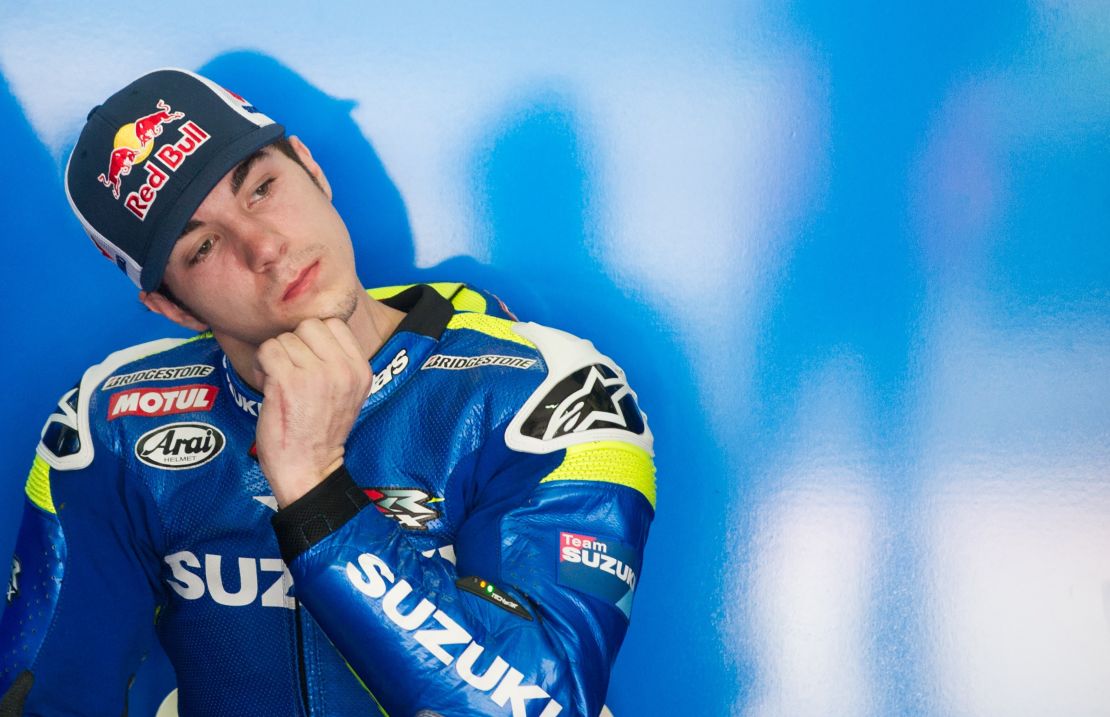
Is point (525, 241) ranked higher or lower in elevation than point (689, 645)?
→ higher

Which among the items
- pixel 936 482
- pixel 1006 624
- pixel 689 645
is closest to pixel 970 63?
pixel 936 482

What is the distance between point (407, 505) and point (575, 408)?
239mm

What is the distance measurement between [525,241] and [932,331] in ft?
2.05

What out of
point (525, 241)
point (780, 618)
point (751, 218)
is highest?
point (751, 218)

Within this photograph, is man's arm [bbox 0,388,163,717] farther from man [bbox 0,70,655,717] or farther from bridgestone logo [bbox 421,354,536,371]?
bridgestone logo [bbox 421,354,536,371]

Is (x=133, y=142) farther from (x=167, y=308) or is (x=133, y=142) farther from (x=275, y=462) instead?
(x=275, y=462)

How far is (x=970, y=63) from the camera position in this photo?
1660 mm

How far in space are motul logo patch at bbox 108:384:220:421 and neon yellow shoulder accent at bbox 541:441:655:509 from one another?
0.51 meters

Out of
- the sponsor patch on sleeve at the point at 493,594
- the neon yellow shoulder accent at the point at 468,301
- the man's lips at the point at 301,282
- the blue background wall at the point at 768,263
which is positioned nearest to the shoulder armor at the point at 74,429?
the blue background wall at the point at 768,263

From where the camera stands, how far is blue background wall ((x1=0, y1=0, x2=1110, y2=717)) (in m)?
1.61

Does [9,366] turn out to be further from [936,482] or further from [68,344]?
[936,482]

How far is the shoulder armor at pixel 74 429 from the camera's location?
1.48 m

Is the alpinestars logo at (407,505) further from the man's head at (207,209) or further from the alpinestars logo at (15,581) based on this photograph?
the alpinestars logo at (15,581)

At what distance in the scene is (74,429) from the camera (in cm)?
150
